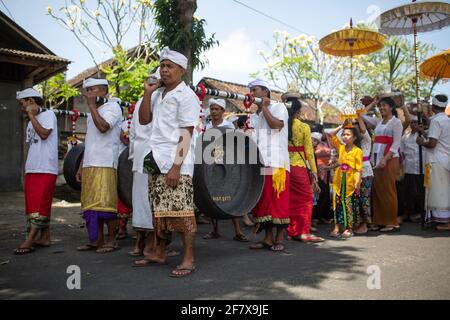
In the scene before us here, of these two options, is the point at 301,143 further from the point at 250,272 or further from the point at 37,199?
the point at 37,199

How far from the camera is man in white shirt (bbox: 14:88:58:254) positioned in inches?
193

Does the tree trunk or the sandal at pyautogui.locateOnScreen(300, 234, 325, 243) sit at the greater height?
the tree trunk

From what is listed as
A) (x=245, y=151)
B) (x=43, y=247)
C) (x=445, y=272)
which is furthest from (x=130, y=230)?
(x=445, y=272)

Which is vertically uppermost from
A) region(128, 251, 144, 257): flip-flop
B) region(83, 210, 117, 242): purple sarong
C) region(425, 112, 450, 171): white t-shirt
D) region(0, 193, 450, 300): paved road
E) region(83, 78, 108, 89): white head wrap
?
region(83, 78, 108, 89): white head wrap

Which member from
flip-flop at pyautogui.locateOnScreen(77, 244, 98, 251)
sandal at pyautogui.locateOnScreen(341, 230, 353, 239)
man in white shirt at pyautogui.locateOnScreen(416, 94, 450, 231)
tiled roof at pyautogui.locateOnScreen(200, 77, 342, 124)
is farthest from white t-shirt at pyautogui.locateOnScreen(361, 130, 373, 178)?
tiled roof at pyautogui.locateOnScreen(200, 77, 342, 124)

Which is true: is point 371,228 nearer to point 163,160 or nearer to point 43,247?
point 163,160

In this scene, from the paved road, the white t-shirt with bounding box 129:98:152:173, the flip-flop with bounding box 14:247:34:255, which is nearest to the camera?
the paved road

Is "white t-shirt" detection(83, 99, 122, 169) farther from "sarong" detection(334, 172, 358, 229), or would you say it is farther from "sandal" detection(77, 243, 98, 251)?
"sarong" detection(334, 172, 358, 229)

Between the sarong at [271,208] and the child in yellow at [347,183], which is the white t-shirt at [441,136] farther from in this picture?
the sarong at [271,208]

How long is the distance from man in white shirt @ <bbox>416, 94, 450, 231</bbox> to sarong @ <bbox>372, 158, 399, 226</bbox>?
503 mm

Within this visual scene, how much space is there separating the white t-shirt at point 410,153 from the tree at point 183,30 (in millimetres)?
4162

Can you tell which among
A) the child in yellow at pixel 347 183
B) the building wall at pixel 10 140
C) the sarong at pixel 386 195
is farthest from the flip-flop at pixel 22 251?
the building wall at pixel 10 140

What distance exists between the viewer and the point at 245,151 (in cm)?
443

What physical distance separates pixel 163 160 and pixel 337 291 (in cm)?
177
